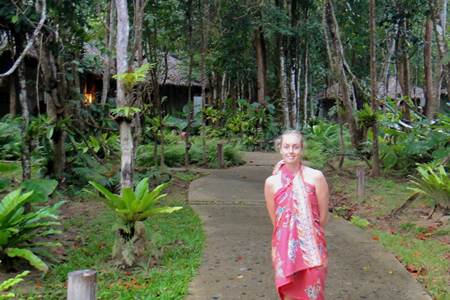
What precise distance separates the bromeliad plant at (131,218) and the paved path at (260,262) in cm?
71

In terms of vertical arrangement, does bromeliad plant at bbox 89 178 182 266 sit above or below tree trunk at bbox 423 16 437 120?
below

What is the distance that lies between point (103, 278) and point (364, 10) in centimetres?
1483

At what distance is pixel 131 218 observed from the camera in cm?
555

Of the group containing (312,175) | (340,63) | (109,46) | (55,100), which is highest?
(109,46)

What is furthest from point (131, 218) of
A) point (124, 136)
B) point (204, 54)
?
point (204, 54)

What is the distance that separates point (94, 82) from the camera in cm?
2188

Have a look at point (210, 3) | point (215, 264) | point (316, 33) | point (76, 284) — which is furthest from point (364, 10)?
point (76, 284)

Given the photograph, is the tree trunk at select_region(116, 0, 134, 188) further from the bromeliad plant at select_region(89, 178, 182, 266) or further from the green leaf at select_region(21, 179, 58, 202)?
the green leaf at select_region(21, 179, 58, 202)

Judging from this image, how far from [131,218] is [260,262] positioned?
1.44 metres

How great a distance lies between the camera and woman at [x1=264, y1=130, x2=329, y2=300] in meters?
3.39

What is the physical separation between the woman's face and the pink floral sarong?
13 centimetres

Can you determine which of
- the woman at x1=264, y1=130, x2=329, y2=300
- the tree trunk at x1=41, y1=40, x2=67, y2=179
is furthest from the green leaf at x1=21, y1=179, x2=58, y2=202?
the woman at x1=264, y1=130, x2=329, y2=300

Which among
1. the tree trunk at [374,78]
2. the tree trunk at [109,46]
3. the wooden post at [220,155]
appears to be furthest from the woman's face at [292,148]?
the wooden post at [220,155]

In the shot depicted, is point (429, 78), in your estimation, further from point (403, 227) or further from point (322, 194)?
point (322, 194)
